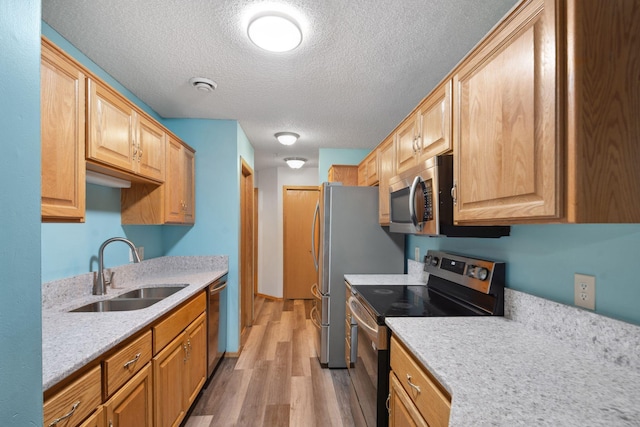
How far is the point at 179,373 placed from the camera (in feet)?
5.97

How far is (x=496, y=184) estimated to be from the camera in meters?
1.06

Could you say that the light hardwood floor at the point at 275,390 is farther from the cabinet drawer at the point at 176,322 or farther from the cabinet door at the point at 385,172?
the cabinet door at the point at 385,172

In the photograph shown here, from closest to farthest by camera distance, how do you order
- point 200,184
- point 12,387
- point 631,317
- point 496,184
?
point 12,387 < point 631,317 < point 496,184 < point 200,184

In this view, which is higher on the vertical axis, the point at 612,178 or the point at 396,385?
the point at 612,178

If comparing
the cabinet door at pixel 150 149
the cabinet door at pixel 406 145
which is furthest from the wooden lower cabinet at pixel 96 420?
the cabinet door at pixel 406 145

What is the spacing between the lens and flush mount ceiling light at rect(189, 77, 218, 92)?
2092mm

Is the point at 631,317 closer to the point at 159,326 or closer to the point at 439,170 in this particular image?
the point at 439,170

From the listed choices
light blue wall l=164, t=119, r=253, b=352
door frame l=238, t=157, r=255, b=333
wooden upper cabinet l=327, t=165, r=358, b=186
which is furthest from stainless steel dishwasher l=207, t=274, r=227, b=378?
wooden upper cabinet l=327, t=165, r=358, b=186

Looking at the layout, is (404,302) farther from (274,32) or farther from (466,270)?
(274,32)

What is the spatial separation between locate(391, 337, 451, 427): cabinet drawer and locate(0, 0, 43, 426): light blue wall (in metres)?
1.06

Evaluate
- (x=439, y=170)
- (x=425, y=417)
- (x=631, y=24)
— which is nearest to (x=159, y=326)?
(x=425, y=417)

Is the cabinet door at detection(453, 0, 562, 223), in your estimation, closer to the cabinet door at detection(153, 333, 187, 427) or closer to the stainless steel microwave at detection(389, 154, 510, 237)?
the stainless steel microwave at detection(389, 154, 510, 237)

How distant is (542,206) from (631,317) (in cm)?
48

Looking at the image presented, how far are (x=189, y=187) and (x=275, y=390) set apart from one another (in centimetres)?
198
